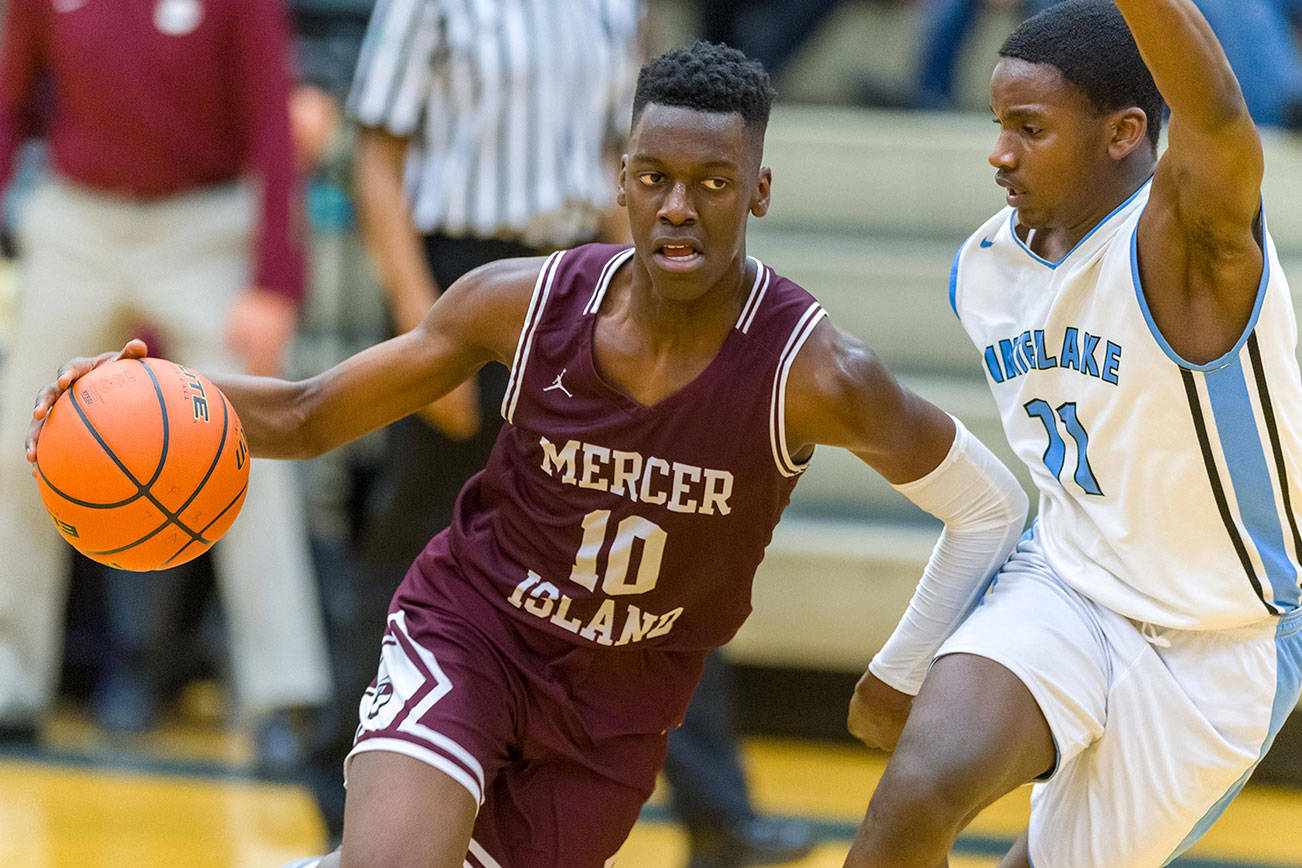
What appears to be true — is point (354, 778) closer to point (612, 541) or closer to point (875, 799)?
point (612, 541)

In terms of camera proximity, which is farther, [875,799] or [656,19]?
[656,19]

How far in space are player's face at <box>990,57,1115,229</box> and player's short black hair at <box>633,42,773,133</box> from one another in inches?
15.6

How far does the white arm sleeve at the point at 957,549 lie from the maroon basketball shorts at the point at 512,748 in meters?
0.49

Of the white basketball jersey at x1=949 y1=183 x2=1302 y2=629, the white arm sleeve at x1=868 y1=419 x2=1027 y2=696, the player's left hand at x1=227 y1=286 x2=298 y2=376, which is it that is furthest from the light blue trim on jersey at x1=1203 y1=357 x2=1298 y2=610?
the player's left hand at x1=227 y1=286 x2=298 y2=376

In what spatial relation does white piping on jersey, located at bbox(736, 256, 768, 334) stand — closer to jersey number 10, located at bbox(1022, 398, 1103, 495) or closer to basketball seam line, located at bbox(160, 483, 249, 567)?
jersey number 10, located at bbox(1022, 398, 1103, 495)

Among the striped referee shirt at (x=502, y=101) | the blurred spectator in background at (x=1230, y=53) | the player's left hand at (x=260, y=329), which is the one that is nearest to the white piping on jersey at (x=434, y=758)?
the striped referee shirt at (x=502, y=101)

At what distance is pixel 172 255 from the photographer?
520 centimetres

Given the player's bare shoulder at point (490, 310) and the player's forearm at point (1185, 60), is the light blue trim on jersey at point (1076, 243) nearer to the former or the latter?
the player's forearm at point (1185, 60)

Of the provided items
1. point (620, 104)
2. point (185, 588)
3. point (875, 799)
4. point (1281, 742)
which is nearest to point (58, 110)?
point (185, 588)

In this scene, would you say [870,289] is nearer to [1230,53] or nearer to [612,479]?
[1230,53]

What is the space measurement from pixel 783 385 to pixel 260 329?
254 centimetres

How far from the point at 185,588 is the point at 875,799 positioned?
3.56 meters

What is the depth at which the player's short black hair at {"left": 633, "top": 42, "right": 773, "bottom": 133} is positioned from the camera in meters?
2.76

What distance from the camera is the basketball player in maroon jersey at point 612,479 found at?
9.14 feet
